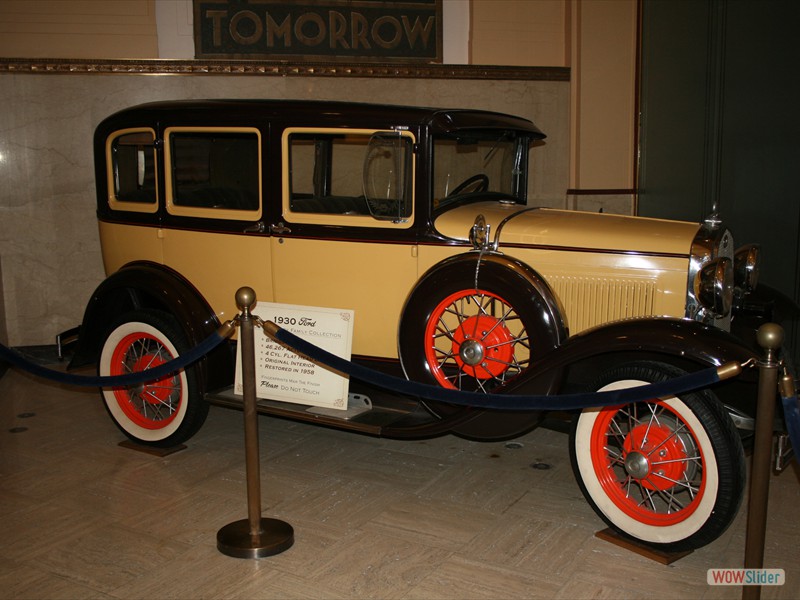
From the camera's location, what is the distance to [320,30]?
21.4 ft

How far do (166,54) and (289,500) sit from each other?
4.21 m

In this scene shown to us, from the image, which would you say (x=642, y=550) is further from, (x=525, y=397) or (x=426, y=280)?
(x=426, y=280)

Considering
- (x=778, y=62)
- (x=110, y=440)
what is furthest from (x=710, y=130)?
(x=110, y=440)

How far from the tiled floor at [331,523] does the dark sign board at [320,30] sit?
3.33 metres

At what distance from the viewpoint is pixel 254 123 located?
13.3ft

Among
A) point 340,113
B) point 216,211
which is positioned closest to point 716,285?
point 340,113

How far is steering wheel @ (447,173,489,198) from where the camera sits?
3.99 meters

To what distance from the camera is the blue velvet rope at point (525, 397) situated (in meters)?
2.63

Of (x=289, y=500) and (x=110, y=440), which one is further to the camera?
(x=110, y=440)

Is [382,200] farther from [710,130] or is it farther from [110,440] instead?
[710,130]

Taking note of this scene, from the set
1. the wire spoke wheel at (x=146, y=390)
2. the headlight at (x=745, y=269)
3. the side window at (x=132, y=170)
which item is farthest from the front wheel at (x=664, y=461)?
the side window at (x=132, y=170)

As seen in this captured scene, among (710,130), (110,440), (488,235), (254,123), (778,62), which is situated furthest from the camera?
(710,130)

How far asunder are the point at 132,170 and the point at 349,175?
134 centimetres

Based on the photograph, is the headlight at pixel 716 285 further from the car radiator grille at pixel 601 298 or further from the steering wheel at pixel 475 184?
the steering wheel at pixel 475 184
